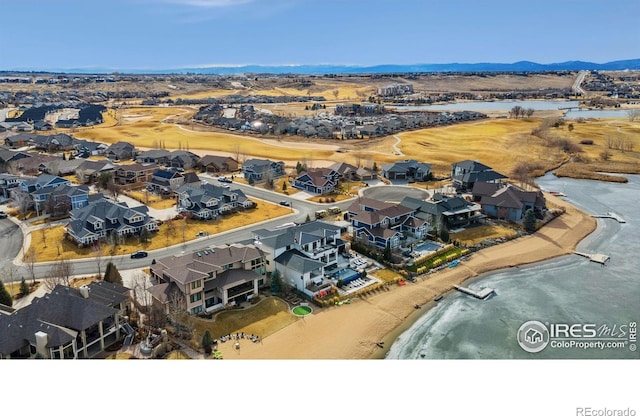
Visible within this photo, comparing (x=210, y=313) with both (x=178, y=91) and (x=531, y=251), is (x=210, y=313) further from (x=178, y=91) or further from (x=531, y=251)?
(x=178, y=91)

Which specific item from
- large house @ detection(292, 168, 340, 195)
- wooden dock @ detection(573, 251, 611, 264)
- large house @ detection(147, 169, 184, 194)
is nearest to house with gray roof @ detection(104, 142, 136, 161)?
large house @ detection(147, 169, 184, 194)

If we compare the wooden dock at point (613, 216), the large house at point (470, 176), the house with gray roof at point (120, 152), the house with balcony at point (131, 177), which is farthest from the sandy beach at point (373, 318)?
the house with gray roof at point (120, 152)

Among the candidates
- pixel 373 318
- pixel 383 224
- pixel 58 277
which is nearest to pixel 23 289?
pixel 58 277

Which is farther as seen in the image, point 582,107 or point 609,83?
point 609,83

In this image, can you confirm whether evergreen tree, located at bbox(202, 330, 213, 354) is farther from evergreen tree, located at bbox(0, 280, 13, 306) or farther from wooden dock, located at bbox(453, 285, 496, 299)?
wooden dock, located at bbox(453, 285, 496, 299)

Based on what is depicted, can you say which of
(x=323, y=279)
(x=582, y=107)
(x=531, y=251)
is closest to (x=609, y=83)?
(x=582, y=107)

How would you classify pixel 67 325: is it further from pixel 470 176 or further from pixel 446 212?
pixel 470 176

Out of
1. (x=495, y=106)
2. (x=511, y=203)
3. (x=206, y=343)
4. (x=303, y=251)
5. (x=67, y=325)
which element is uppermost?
(x=495, y=106)
